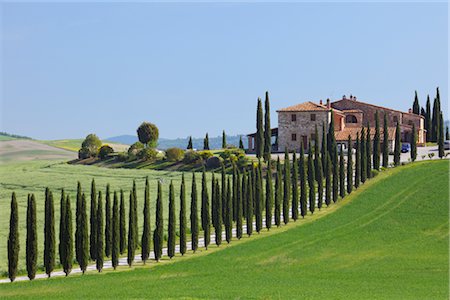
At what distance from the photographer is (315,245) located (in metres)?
58.2

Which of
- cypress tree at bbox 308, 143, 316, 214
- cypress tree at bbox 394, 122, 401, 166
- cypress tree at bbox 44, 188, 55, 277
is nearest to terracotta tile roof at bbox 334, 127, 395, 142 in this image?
cypress tree at bbox 394, 122, 401, 166

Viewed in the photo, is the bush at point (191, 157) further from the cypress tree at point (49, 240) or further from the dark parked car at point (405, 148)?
the cypress tree at point (49, 240)

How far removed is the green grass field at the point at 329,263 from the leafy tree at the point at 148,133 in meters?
39.9

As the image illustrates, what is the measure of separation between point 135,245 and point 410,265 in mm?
16970

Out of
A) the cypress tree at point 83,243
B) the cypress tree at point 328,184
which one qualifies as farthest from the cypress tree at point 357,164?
the cypress tree at point 83,243

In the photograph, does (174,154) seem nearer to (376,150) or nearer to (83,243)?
(376,150)

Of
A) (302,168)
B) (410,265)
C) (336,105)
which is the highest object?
(336,105)

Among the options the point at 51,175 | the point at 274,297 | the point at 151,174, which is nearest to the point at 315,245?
the point at 274,297

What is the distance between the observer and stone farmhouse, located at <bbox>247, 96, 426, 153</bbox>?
104m

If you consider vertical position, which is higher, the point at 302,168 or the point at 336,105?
the point at 336,105

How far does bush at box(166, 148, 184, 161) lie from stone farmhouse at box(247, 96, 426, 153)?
31.8 feet

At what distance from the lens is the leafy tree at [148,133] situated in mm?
110688

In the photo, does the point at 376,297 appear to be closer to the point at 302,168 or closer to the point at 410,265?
the point at 410,265

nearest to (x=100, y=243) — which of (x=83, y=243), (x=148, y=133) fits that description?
(x=83, y=243)
